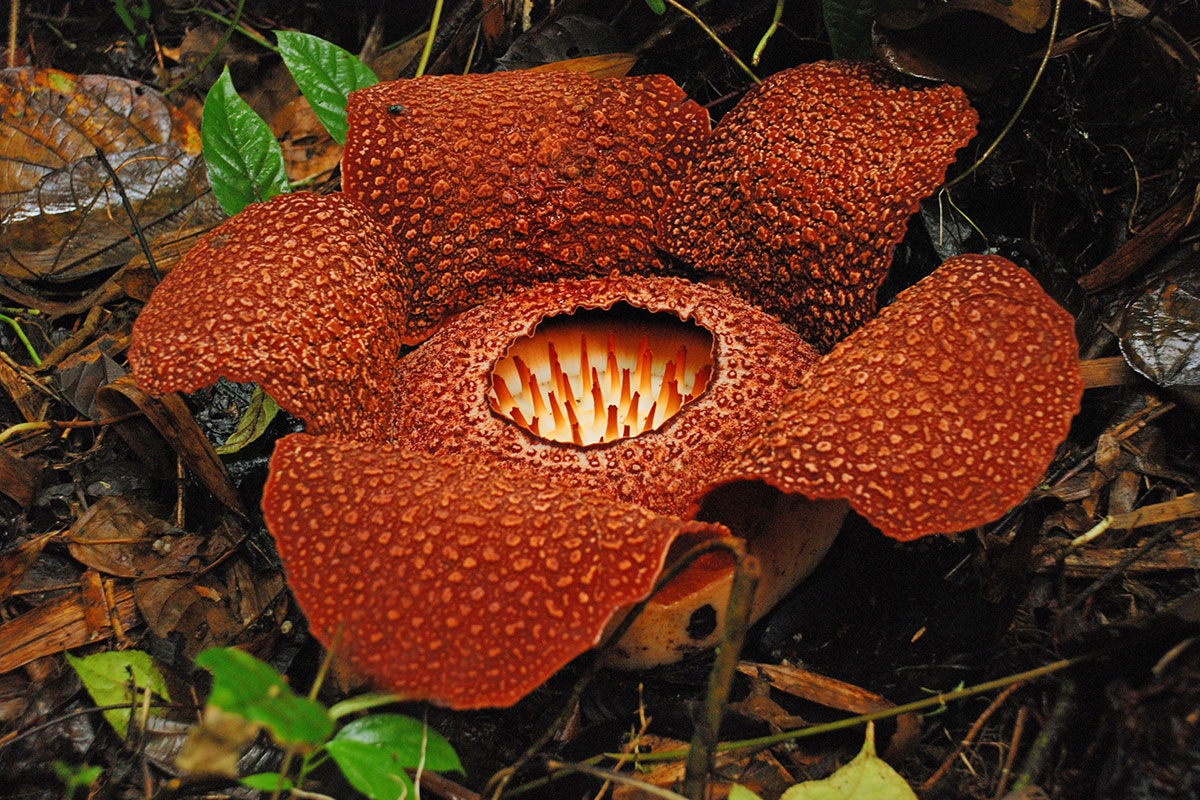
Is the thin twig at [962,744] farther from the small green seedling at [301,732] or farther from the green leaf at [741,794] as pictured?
the small green seedling at [301,732]

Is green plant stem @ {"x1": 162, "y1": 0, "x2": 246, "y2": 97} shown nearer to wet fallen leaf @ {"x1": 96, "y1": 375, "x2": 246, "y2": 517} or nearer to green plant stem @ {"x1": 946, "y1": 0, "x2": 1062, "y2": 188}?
wet fallen leaf @ {"x1": 96, "y1": 375, "x2": 246, "y2": 517}

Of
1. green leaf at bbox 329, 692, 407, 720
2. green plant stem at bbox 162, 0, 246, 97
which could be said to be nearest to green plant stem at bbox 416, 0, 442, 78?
green plant stem at bbox 162, 0, 246, 97

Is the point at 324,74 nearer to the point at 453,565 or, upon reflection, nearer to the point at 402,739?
the point at 453,565

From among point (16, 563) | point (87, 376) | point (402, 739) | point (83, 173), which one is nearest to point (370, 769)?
point (402, 739)

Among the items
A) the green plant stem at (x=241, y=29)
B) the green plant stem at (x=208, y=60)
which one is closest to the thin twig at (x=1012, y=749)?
→ the green plant stem at (x=241, y=29)

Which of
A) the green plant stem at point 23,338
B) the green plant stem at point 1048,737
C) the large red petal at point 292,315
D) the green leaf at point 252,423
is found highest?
the large red petal at point 292,315

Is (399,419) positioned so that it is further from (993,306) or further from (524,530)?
(993,306)

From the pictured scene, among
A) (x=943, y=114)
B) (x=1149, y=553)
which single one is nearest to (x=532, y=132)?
(x=943, y=114)
